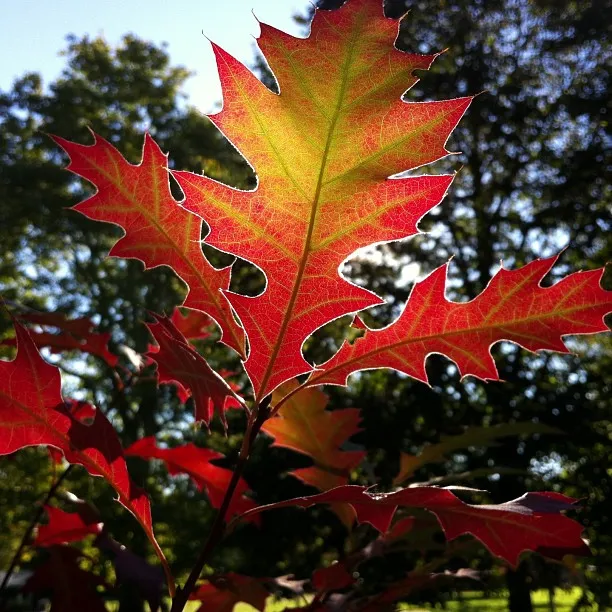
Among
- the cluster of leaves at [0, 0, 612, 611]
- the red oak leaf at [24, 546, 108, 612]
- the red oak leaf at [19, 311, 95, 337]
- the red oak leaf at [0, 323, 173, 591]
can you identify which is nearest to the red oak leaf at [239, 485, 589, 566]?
the cluster of leaves at [0, 0, 612, 611]

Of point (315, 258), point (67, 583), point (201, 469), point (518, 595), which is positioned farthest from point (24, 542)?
point (518, 595)

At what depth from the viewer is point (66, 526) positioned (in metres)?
1.34

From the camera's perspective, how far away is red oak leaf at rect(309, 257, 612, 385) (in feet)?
2.65

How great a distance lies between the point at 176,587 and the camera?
0.81m

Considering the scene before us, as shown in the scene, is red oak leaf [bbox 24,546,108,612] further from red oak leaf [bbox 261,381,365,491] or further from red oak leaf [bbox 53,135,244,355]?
red oak leaf [bbox 53,135,244,355]

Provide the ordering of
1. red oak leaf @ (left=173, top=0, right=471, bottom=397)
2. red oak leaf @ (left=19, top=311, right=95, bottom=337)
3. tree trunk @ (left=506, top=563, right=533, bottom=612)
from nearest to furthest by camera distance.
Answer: red oak leaf @ (left=173, top=0, right=471, bottom=397) < red oak leaf @ (left=19, top=311, right=95, bottom=337) < tree trunk @ (left=506, top=563, right=533, bottom=612)

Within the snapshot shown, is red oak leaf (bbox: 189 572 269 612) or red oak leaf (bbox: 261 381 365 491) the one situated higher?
red oak leaf (bbox: 261 381 365 491)

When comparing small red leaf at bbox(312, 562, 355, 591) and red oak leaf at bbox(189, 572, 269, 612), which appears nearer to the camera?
red oak leaf at bbox(189, 572, 269, 612)

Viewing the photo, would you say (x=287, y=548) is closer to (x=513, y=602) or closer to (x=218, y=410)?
(x=513, y=602)

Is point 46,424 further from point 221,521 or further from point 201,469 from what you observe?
point 201,469

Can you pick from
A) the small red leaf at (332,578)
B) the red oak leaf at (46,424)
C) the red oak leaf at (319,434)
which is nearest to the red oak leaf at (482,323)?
the red oak leaf at (46,424)

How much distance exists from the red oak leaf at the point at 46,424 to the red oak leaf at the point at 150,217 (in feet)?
0.63

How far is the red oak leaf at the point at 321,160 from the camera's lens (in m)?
0.72

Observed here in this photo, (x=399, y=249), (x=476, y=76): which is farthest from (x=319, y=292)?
(x=476, y=76)
